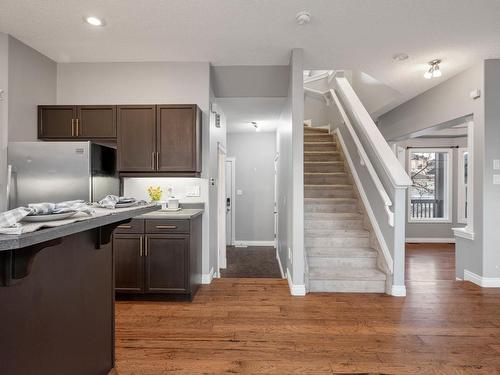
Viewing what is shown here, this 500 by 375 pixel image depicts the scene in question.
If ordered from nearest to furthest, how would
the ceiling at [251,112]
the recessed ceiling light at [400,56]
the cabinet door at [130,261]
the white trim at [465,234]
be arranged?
1. the cabinet door at [130,261]
2. the recessed ceiling light at [400,56]
3. the white trim at [465,234]
4. the ceiling at [251,112]

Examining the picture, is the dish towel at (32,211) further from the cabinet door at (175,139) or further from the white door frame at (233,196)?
the white door frame at (233,196)

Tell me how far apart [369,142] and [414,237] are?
13.8 ft

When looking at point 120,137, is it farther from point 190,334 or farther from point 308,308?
point 308,308

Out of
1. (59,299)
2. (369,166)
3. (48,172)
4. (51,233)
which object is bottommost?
(59,299)

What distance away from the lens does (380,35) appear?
2.92 meters

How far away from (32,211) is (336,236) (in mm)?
3348

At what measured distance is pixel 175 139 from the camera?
10.6 feet

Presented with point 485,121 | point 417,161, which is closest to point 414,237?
point 417,161

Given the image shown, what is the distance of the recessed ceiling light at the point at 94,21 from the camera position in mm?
2616

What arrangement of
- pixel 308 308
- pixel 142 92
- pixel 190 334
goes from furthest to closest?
pixel 142 92, pixel 308 308, pixel 190 334

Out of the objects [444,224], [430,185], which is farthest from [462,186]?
[444,224]

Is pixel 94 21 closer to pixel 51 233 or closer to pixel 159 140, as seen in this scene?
pixel 159 140

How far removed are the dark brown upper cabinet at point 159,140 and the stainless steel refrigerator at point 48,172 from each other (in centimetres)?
42

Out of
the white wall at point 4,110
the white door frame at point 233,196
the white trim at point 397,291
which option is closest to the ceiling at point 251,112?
the white door frame at point 233,196
